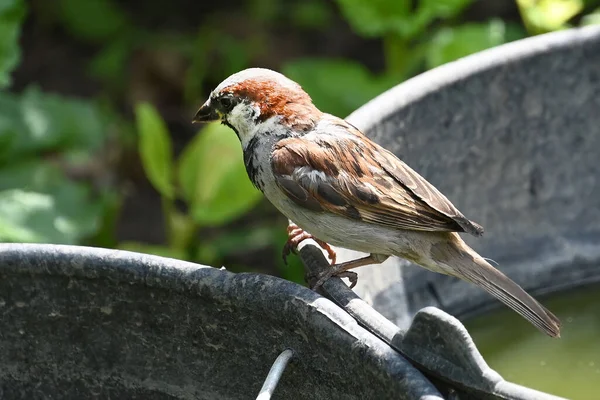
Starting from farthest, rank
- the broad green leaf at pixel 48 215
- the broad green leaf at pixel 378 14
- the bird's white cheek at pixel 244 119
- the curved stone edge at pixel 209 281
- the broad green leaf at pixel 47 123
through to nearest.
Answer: the broad green leaf at pixel 47 123 → the broad green leaf at pixel 378 14 → the broad green leaf at pixel 48 215 → the bird's white cheek at pixel 244 119 → the curved stone edge at pixel 209 281

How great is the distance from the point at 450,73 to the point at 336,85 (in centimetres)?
138

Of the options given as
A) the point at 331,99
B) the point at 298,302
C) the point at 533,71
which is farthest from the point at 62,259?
the point at 331,99

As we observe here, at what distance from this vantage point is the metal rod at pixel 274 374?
1.74 metres

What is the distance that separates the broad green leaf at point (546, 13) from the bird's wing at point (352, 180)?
1267 mm

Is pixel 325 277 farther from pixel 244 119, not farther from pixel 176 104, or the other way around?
pixel 176 104

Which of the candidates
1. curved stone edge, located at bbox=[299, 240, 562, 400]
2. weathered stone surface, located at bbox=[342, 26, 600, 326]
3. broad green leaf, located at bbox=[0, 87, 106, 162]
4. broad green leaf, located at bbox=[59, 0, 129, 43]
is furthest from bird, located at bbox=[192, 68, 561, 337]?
broad green leaf, located at bbox=[59, 0, 129, 43]

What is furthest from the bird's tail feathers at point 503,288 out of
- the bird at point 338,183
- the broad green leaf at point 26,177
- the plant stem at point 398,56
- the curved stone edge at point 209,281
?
the broad green leaf at point 26,177

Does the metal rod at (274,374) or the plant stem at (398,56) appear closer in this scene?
the metal rod at (274,374)

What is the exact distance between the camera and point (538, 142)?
296 centimetres

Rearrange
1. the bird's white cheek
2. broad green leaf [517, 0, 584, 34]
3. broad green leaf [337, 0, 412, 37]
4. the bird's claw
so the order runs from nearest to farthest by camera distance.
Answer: the bird's claw → the bird's white cheek → broad green leaf [517, 0, 584, 34] → broad green leaf [337, 0, 412, 37]

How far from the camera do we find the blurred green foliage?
145 inches

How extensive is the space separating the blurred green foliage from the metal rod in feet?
4.99

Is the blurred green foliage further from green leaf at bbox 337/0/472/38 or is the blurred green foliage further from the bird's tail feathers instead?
the bird's tail feathers

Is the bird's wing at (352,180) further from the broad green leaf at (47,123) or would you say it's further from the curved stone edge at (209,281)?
the broad green leaf at (47,123)
